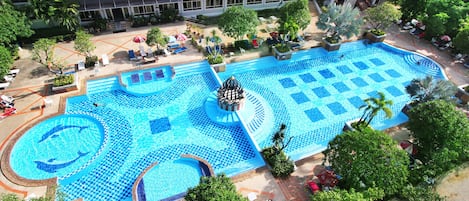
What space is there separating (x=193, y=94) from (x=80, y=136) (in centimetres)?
1218

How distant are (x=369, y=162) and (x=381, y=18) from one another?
28286 millimetres

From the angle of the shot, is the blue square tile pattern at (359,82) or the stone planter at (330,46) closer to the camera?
the blue square tile pattern at (359,82)

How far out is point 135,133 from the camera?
26531 millimetres

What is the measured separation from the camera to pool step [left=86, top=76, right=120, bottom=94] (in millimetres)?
30984

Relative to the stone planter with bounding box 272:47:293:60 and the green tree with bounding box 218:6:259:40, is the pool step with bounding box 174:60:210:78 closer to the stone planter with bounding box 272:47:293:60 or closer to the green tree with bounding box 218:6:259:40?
the green tree with bounding box 218:6:259:40

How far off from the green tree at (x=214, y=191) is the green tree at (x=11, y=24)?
97.1 feet

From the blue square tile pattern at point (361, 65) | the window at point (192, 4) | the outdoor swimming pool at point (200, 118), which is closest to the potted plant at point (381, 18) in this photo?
the outdoor swimming pool at point (200, 118)

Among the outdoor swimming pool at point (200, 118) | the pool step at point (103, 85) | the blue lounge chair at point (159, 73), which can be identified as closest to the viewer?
the outdoor swimming pool at point (200, 118)

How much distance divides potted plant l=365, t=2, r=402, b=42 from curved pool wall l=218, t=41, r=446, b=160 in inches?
56.2

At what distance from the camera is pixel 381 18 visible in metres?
38.9

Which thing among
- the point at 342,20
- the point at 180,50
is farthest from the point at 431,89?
the point at 180,50

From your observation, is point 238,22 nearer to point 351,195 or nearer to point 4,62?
point 351,195

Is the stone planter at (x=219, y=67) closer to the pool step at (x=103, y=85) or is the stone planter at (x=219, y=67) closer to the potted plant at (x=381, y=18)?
the pool step at (x=103, y=85)

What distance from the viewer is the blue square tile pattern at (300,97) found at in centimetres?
3133
